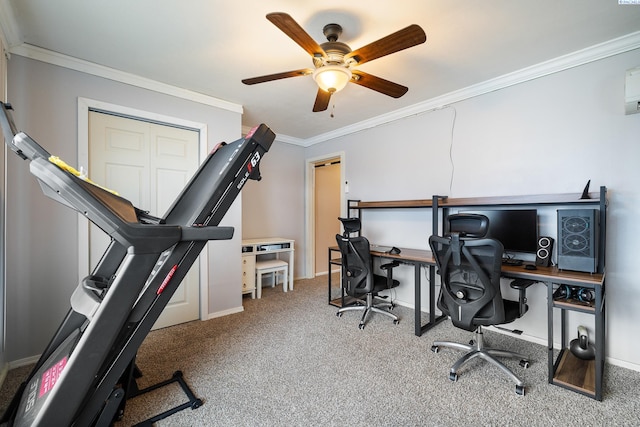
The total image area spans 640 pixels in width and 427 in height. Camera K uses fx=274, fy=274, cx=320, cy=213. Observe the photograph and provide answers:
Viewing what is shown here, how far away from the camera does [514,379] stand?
6.10 feet

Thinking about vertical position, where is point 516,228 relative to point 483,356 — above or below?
above

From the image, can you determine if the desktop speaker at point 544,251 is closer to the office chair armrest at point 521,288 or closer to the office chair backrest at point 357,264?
the office chair armrest at point 521,288

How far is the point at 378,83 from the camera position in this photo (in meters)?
2.04

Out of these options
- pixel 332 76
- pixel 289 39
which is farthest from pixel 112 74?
pixel 332 76

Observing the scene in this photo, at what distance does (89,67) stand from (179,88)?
2.36 ft

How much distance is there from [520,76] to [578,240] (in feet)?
5.14

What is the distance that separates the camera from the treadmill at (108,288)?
980 mm

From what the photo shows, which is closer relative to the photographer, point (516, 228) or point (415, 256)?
point (516, 228)

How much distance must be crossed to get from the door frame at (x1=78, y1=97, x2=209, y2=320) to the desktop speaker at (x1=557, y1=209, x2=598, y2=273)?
326 centimetres

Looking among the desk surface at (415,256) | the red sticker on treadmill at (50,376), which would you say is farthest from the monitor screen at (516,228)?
the red sticker on treadmill at (50,376)

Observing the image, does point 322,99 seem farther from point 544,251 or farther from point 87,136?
point 544,251

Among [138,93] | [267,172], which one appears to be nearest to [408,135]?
[267,172]

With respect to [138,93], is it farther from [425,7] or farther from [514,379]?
[514,379]

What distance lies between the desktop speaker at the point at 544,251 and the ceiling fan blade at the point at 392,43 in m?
1.95
